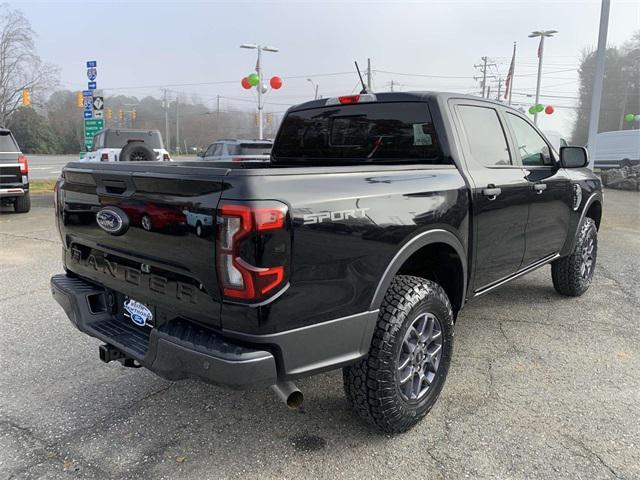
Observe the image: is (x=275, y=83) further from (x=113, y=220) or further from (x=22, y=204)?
(x=113, y=220)

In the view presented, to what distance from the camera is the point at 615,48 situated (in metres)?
66.9

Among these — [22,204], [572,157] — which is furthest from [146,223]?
[22,204]

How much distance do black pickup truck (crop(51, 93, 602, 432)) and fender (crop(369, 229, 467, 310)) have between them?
0.01 metres

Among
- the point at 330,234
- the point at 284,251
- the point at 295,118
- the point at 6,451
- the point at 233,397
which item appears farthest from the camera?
the point at 295,118

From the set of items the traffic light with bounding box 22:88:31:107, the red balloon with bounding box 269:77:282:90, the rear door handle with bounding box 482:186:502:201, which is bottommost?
the rear door handle with bounding box 482:186:502:201

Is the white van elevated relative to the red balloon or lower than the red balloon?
lower

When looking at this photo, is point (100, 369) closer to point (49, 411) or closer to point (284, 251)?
point (49, 411)

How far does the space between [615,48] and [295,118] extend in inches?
3067

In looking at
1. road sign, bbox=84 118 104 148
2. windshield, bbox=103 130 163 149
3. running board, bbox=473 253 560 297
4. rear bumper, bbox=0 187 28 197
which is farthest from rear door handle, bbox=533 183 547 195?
road sign, bbox=84 118 104 148

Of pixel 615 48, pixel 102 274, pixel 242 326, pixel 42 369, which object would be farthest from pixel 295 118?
pixel 615 48

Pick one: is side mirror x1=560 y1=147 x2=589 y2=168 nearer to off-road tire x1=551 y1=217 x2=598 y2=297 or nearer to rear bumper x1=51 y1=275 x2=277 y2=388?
off-road tire x1=551 y1=217 x2=598 y2=297

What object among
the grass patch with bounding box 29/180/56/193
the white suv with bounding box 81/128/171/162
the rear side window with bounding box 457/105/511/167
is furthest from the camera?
the grass patch with bounding box 29/180/56/193

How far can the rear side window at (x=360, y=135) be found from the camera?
134 inches

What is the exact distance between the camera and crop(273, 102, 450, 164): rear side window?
3.39 m
